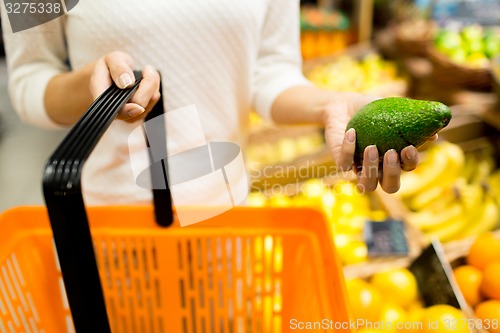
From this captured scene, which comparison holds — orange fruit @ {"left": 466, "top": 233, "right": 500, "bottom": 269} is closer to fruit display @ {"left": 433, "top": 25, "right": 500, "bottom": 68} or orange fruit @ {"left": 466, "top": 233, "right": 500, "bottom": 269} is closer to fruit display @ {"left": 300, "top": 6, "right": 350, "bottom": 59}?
fruit display @ {"left": 433, "top": 25, "right": 500, "bottom": 68}

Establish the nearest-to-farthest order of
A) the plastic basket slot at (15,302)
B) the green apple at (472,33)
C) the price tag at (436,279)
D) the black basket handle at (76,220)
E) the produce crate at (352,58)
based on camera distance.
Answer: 1. the black basket handle at (76,220)
2. the plastic basket slot at (15,302)
3. the price tag at (436,279)
4. the green apple at (472,33)
5. the produce crate at (352,58)

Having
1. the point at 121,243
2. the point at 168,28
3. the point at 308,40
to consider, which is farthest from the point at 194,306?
the point at 308,40

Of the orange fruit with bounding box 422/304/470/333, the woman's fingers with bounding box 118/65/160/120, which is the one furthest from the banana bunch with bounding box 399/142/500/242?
the woman's fingers with bounding box 118/65/160/120

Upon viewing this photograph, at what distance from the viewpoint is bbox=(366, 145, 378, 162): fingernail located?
603mm

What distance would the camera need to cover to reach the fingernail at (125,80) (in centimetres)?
60

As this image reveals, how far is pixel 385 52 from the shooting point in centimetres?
267

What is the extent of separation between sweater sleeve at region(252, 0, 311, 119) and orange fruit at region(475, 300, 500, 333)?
2.07 ft

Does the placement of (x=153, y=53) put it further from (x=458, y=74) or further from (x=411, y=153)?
(x=458, y=74)

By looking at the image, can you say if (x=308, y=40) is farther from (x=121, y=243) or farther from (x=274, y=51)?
(x=121, y=243)

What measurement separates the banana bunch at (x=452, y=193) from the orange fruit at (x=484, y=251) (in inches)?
11.7

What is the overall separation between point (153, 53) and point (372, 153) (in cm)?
49

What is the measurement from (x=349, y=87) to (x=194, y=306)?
1.83 metres

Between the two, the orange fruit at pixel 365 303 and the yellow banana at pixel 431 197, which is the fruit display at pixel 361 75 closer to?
the yellow banana at pixel 431 197

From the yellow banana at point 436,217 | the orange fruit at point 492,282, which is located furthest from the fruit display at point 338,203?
the orange fruit at point 492,282
